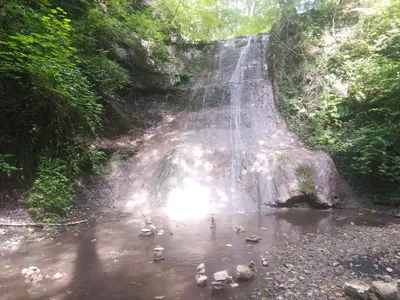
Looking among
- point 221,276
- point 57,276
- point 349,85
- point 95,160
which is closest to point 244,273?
point 221,276

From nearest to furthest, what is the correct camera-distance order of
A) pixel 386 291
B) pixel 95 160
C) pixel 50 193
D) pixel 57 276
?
pixel 386 291 → pixel 57 276 → pixel 50 193 → pixel 95 160

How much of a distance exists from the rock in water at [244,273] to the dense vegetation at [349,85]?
19.5 feet

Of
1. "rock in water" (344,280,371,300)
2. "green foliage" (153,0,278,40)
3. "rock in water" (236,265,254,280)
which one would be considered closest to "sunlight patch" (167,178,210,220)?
"rock in water" (236,265,254,280)

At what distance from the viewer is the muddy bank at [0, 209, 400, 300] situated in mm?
3762

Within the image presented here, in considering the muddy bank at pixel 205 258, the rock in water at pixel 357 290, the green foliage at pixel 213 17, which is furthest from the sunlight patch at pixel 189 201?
the green foliage at pixel 213 17

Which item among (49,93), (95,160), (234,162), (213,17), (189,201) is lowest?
(189,201)

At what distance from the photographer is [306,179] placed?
8.41 metres

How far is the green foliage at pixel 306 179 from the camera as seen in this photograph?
27.0 feet

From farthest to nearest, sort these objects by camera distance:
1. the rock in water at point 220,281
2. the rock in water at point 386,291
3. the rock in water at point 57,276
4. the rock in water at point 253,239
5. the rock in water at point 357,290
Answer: the rock in water at point 253,239
the rock in water at point 57,276
the rock in water at point 220,281
the rock in water at point 357,290
the rock in water at point 386,291

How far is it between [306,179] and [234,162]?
2776mm

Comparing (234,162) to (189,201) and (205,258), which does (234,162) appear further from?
(205,258)

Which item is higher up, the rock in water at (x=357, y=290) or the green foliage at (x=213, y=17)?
the green foliage at (x=213, y=17)

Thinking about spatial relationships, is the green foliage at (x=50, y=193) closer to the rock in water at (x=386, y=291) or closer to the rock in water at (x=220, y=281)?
the rock in water at (x=220, y=281)

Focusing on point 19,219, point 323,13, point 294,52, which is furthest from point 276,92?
point 19,219
